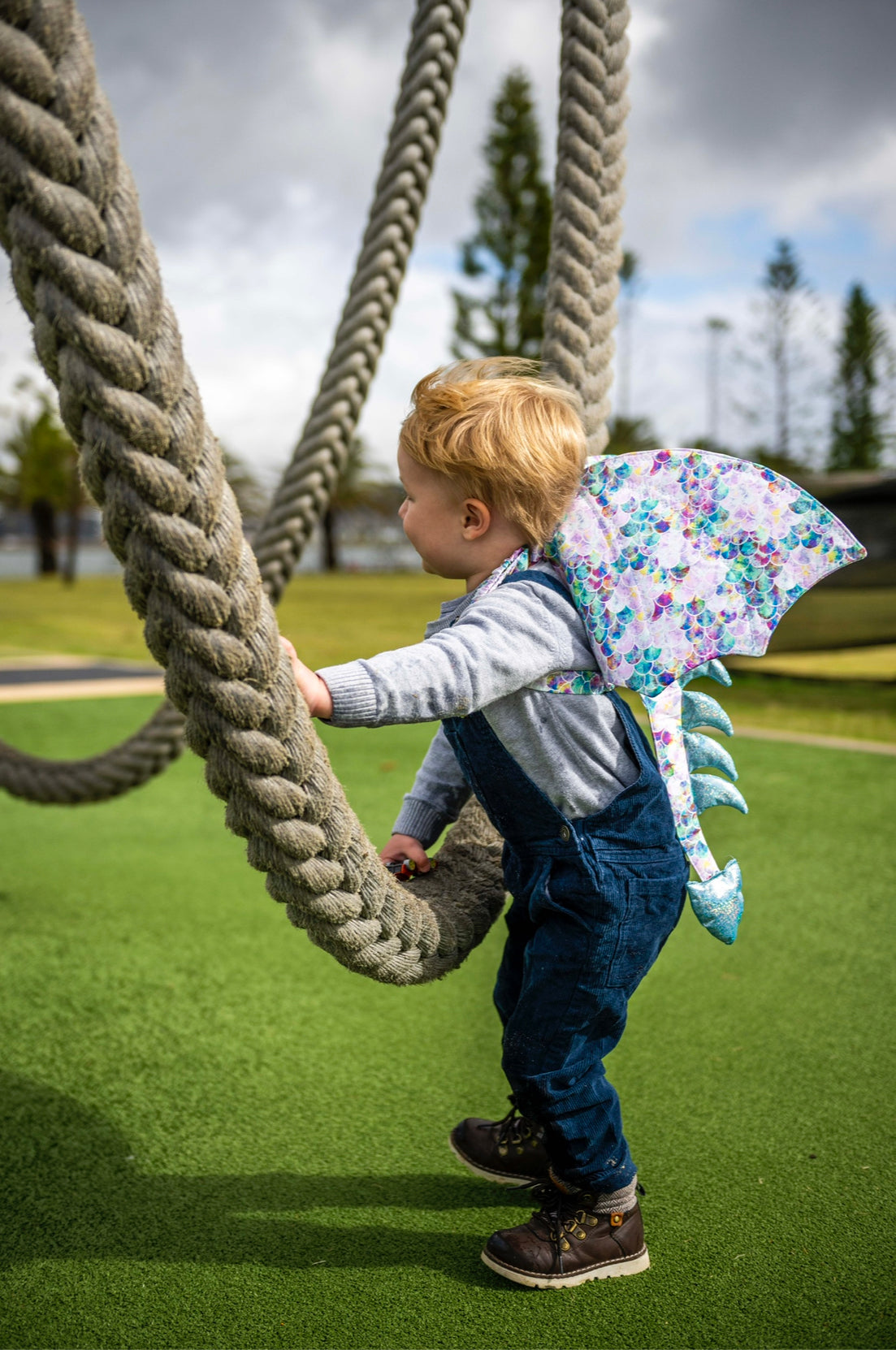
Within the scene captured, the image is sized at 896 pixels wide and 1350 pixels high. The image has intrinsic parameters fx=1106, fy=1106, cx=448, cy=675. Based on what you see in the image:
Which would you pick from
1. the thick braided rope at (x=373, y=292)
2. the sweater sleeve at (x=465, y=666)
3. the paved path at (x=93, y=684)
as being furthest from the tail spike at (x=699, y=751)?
the paved path at (x=93, y=684)

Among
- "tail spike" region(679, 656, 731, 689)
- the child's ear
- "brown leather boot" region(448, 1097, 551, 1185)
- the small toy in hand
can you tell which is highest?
the child's ear

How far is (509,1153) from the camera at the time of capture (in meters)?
1.73

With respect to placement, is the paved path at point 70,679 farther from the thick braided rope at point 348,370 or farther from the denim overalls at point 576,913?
the denim overalls at point 576,913

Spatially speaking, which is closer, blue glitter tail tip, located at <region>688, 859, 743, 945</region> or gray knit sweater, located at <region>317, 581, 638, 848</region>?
gray knit sweater, located at <region>317, 581, 638, 848</region>

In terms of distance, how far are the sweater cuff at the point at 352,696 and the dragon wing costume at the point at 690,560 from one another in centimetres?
24

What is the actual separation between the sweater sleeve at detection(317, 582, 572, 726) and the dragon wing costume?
0.15ft

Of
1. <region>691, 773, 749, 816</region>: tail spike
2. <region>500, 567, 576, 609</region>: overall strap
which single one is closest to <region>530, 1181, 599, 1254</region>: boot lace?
<region>691, 773, 749, 816</region>: tail spike

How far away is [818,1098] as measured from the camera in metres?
1.96

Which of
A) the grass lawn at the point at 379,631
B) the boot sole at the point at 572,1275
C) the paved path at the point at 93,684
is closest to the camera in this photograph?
the boot sole at the point at 572,1275

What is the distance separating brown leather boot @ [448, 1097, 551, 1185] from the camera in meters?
1.73

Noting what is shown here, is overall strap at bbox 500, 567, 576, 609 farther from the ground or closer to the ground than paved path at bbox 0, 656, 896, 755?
farther from the ground

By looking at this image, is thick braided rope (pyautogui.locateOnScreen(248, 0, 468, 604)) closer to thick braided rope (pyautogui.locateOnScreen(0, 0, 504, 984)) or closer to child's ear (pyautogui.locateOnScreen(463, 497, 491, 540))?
child's ear (pyautogui.locateOnScreen(463, 497, 491, 540))

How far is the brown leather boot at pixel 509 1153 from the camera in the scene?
1.73m

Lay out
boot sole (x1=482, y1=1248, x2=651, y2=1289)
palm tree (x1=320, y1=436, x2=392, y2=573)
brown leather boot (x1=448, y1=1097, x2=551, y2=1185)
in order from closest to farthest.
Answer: boot sole (x1=482, y1=1248, x2=651, y2=1289)
brown leather boot (x1=448, y1=1097, x2=551, y2=1185)
palm tree (x1=320, y1=436, x2=392, y2=573)
